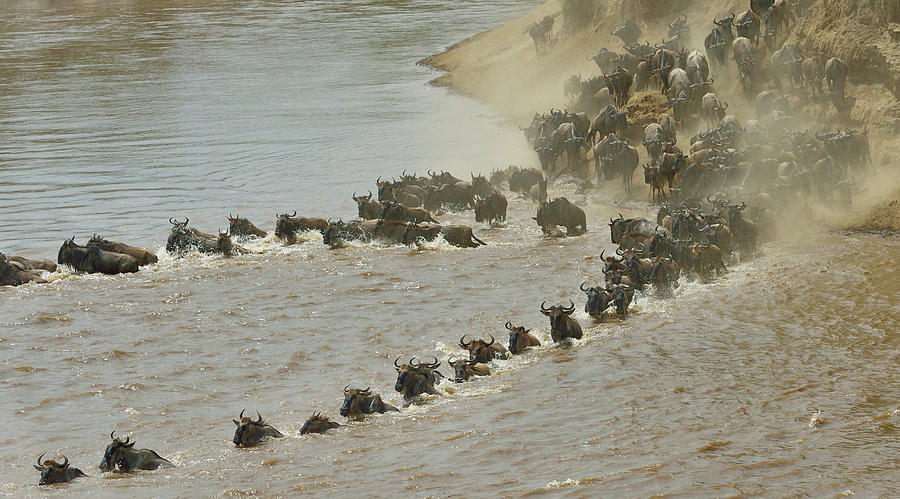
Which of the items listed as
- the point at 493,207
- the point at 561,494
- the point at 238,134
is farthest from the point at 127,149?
the point at 561,494

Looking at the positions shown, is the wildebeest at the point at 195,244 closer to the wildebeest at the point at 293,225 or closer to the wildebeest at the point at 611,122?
the wildebeest at the point at 293,225

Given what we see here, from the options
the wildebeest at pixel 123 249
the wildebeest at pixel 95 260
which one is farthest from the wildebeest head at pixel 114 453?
the wildebeest at pixel 123 249

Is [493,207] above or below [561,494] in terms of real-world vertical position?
above

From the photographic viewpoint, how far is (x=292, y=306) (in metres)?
18.2

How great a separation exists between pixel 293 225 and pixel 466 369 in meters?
8.84

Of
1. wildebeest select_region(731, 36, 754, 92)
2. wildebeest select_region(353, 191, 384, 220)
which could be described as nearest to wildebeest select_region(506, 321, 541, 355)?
wildebeest select_region(353, 191, 384, 220)

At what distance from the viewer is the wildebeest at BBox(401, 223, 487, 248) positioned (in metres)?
21.2

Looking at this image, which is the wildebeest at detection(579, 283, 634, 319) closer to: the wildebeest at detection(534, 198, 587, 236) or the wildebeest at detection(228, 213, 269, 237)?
the wildebeest at detection(534, 198, 587, 236)

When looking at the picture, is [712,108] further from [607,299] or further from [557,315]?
[557,315]

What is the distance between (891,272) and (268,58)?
38.6 metres

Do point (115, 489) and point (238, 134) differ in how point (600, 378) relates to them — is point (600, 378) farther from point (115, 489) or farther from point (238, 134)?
point (238, 134)

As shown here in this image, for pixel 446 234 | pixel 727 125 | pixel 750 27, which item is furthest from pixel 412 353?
pixel 750 27

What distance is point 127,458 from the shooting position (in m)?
12.0

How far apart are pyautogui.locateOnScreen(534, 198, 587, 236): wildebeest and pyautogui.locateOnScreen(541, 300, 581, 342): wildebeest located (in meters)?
5.86
